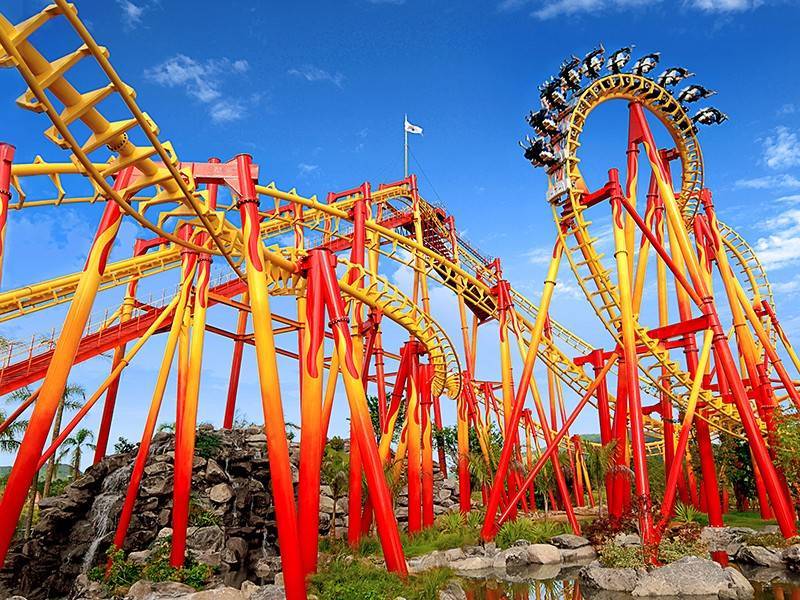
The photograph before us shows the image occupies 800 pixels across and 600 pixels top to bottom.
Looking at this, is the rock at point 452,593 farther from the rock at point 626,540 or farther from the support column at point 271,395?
the rock at point 626,540

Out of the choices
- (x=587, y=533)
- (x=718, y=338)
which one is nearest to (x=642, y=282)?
(x=718, y=338)

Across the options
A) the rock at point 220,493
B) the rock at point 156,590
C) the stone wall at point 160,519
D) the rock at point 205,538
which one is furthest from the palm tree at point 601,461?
the rock at point 156,590

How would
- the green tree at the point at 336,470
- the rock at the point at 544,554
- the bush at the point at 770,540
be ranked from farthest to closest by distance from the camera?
1. the green tree at the point at 336,470
2. the rock at the point at 544,554
3. the bush at the point at 770,540

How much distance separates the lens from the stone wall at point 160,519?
1490cm

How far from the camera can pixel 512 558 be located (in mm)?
13836

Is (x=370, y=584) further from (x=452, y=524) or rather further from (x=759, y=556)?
(x=759, y=556)

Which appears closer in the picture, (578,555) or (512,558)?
(512,558)

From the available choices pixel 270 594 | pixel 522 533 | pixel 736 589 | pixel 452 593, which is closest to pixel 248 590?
pixel 270 594

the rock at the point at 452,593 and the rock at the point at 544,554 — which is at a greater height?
the rock at the point at 544,554

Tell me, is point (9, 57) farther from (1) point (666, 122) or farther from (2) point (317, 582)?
(1) point (666, 122)

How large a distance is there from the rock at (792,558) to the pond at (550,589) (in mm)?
904

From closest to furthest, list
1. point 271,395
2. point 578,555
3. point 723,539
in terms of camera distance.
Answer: point 271,395, point 578,555, point 723,539

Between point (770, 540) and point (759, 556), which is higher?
point (770, 540)

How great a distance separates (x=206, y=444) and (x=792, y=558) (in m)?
15.3
